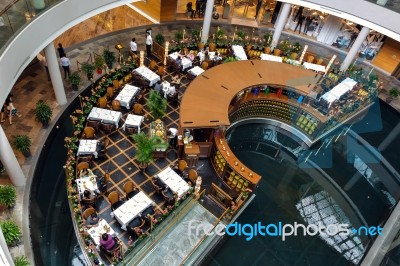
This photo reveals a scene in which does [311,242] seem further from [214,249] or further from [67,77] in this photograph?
[67,77]

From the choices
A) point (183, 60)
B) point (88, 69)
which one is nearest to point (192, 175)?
point (183, 60)

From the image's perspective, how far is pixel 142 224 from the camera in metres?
12.1

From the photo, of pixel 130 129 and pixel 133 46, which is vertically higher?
pixel 133 46

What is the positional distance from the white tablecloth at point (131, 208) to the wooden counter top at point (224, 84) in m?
3.25

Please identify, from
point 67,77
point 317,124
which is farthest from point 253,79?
point 67,77

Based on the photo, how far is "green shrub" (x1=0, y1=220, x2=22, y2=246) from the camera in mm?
11398

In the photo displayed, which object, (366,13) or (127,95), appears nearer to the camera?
(127,95)

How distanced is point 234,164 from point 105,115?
6134 millimetres

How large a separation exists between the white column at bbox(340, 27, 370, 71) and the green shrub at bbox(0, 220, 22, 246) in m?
19.9

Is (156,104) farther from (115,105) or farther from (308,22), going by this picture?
(308,22)

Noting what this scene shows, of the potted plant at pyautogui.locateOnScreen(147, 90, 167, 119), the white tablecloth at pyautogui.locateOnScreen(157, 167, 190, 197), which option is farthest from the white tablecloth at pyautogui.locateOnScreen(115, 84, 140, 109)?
the white tablecloth at pyautogui.locateOnScreen(157, 167, 190, 197)

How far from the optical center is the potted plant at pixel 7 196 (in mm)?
12195

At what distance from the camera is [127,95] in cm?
1636

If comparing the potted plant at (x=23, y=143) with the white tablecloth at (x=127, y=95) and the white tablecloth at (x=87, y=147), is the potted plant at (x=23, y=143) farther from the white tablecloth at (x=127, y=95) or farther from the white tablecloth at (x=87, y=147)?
the white tablecloth at (x=127, y=95)
